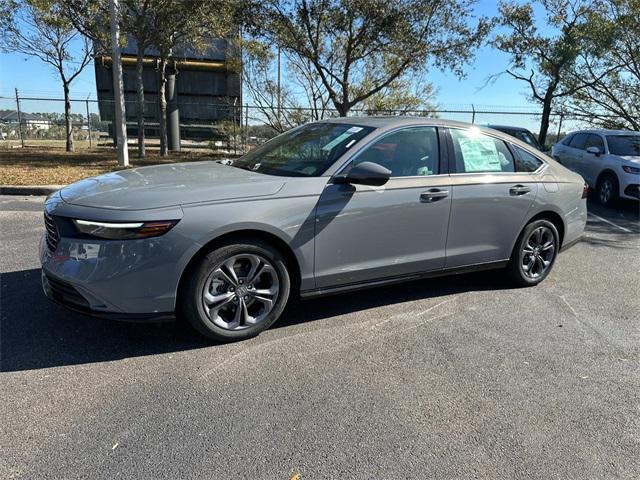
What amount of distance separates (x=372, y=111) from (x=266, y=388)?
14.9m

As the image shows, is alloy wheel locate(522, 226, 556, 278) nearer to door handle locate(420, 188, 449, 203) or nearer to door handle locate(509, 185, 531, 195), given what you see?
door handle locate(509, 185, 531, 195)

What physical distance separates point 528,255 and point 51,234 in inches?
164

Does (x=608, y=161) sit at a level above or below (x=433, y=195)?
above

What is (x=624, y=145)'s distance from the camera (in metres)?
10.7

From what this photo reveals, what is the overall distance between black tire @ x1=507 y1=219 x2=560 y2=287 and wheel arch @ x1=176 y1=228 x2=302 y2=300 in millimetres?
2316

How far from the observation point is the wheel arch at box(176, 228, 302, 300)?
3.29m

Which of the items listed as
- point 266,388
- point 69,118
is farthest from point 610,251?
point 69,118

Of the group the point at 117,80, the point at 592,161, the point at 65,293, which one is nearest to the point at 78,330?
the point at 65,293

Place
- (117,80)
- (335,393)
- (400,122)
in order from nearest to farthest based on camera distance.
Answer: (335,393) < (400,122) < (117,80)

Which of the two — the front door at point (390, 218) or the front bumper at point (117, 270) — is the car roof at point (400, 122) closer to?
the front door at point (390, 218)

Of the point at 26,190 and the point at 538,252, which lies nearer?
the point at 538,252

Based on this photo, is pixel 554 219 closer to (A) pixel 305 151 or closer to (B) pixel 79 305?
(A) pixel 305 151

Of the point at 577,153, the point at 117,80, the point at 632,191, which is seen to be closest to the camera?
the point at 632,191

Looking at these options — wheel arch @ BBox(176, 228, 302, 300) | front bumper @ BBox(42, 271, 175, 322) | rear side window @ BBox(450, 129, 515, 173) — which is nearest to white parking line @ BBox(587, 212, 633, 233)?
rear side window @ BBox(450, 129, 515, 173)
